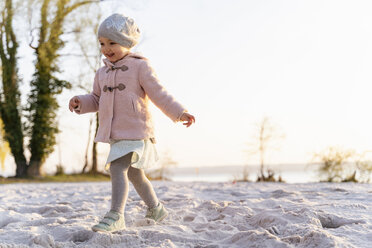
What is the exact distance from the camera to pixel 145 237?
2.60 m

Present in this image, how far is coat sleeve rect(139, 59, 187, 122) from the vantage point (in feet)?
9.71

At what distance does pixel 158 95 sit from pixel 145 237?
3.34ft

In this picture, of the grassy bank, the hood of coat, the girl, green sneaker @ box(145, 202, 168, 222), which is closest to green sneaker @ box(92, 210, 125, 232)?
the girl

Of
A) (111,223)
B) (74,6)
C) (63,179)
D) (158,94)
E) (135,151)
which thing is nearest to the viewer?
(111,223)

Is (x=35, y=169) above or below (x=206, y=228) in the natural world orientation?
below

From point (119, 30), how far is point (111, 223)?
1377 mm

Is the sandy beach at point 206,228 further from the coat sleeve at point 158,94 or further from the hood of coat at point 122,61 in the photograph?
the hood of coat at point 122,61

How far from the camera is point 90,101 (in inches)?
129

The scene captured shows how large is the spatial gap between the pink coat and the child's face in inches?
1.4

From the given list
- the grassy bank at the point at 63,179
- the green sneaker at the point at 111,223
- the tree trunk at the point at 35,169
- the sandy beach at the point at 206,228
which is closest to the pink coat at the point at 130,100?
the green sneaker at the point at 111,223

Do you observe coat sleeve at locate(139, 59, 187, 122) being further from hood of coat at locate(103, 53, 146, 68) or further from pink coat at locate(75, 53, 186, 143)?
hood of coat at locate(103, 53, 146, 68)

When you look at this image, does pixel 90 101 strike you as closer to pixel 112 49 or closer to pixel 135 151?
pixel 112 49

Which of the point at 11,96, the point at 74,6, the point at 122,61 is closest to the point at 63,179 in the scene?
the point at 11,96

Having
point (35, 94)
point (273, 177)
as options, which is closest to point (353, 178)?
point (273, 177)
